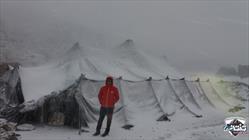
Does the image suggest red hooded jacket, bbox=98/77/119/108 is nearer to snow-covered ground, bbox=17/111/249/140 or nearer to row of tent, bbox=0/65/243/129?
snow-covered ground, bbox=17/111/249/140

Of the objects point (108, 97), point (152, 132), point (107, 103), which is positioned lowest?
point (152, 132)

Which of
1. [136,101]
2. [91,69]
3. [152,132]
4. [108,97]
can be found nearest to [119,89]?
[136,101]

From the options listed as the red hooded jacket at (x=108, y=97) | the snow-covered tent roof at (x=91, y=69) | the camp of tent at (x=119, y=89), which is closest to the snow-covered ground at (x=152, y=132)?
the camp of tent at (x=119, y=89)

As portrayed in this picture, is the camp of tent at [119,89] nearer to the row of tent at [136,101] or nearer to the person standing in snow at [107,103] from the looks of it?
the row of tent at [136,101]

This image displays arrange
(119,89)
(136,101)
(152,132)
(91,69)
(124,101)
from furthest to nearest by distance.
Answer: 1. (91,69)
2. (136,101)
3. (119,89)
4. (124,101)
5. (152,132)

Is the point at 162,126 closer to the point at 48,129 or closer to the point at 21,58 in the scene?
the point at 48,129

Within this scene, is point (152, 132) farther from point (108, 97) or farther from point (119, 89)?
point (119, 89)

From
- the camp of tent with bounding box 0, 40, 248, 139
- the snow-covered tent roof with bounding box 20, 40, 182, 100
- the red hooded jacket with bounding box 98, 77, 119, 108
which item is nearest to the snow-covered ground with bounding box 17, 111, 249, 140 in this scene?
the camp of tent with bounding box 0, 40, 248, 139

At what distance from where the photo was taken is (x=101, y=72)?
1748cm

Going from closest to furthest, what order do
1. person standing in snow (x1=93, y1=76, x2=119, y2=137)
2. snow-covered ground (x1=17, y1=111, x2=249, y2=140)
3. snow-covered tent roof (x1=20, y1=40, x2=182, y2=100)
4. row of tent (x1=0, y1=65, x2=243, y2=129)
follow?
1. snow-covered ground (x1=17, y1=111, x2=249, y2=140)
2. person standing in snow (x1=93, y1=76, x2=119, y2=137)
3. row of tent (x1=0, y1=65, x2=243, y2=129)
4. snow-covered tent roof (x1=20, y1=40, x2=182, y2=100)

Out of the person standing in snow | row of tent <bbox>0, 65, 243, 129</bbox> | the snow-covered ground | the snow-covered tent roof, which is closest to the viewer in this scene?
the snow-covered ground

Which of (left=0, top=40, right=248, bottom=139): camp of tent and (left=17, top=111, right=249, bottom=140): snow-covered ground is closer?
(left=17, top=111, right=249, bottom=140): snow-covered ground

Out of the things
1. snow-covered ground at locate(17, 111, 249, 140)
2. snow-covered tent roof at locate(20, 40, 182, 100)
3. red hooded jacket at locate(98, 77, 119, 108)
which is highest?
snow-covered tent roof at locate(20, 40, 182, 100)

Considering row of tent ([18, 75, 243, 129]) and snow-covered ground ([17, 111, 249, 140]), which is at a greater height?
row of tent ([18, 75, 243, 129])
